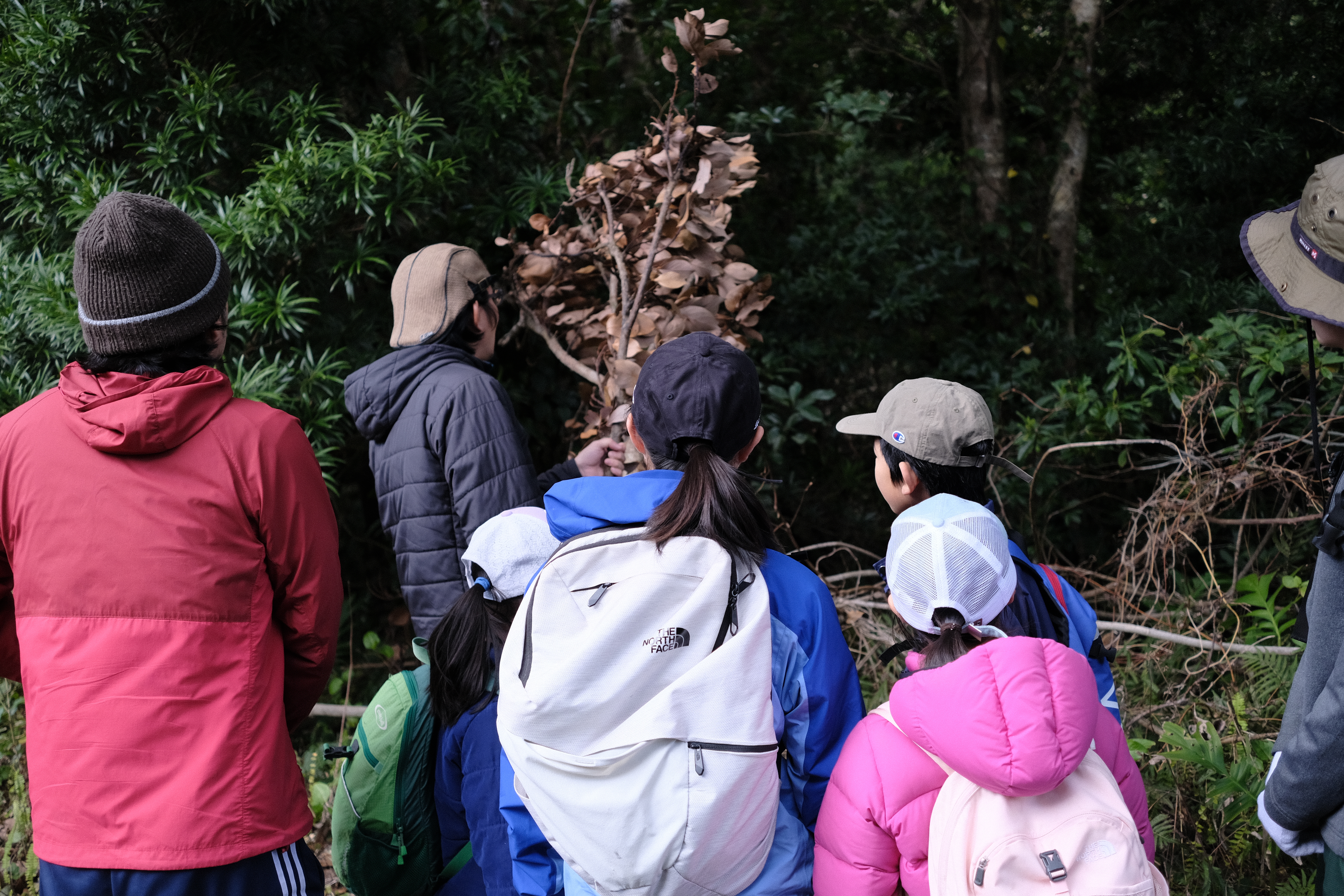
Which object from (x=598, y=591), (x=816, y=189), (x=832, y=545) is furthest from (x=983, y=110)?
(x=598, y=591)

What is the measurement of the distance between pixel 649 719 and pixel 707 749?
3.9 inches

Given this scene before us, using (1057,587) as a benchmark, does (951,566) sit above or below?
above

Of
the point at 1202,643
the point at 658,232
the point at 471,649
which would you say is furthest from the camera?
the point at 1202,643

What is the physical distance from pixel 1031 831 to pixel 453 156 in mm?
3356

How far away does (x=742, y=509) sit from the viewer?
5.18 feet

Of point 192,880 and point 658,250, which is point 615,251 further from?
point 192,880

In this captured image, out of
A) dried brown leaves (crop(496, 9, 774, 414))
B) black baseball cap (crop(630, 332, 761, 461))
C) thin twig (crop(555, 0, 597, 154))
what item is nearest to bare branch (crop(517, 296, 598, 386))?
dried brown leaves (crop(496, 9, 774, 414))

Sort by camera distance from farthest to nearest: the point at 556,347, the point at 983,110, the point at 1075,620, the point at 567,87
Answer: the point at 983,110 < the point at 567,87 < the point at 556,347 < the point at 1075,620

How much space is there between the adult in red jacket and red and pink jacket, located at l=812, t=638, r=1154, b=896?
976mm

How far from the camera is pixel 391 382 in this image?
8.54ft

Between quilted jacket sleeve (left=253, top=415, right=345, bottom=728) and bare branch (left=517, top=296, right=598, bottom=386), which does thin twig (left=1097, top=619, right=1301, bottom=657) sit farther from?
quilted jacket sleeve (left=253, top=415, right=345, bottom=728)

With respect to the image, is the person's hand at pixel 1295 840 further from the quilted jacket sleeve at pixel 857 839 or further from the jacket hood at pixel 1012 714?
the quilted jacket sleeve at pixel 857 839

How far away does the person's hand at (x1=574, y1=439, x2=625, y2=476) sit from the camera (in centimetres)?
282

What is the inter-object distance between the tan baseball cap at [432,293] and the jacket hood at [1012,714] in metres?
1.74
